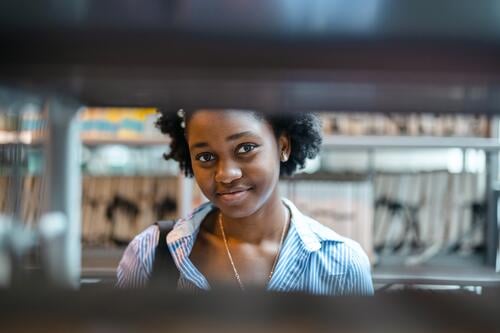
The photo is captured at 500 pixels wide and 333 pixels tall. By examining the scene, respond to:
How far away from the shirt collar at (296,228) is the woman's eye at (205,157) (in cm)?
10

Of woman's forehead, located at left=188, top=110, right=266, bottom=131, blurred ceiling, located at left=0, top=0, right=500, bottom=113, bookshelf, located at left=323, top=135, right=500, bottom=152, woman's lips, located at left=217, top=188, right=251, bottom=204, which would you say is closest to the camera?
blurred ceiling, located at left=0, top=0, right=500, bottom=113

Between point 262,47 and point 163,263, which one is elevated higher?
point 262,47

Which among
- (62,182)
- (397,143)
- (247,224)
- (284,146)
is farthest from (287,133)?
(397,143)

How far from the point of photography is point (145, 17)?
40 cm

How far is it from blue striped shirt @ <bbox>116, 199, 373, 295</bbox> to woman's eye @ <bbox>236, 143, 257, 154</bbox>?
0.43 ft

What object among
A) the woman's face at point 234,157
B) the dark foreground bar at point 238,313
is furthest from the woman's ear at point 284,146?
the dark foreground bar at point 238,313

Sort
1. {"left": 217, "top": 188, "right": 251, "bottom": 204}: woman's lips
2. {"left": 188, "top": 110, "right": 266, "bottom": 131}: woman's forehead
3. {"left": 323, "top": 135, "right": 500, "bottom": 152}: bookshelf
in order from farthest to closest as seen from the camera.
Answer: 1. {"left": 323, "top": 135, "right": 500, "bottom": 152}: bookshelf
2. {"left": 217, "top": 188, "right": 251, "bottom": 204}: woman's lips
3. {"left": 188, "top": 110, "right": 266, "bottom": 131}: woman's forehead

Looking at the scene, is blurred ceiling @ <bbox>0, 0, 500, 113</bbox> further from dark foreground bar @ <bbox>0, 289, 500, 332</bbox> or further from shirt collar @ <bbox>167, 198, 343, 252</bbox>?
shirt collar @ <bbox>167, 198, 343, 252</bbox>

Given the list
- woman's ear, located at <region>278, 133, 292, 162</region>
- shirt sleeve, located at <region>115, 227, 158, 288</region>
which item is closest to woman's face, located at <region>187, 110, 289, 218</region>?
woman's ear, located at <region>278, 133, 292, 162</region>

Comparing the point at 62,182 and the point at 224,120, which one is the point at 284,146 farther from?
the point at 62,182

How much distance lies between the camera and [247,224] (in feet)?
2.27

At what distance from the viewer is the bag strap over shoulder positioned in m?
0.61

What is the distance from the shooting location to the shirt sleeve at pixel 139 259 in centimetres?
58

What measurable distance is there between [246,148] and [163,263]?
20 cm
